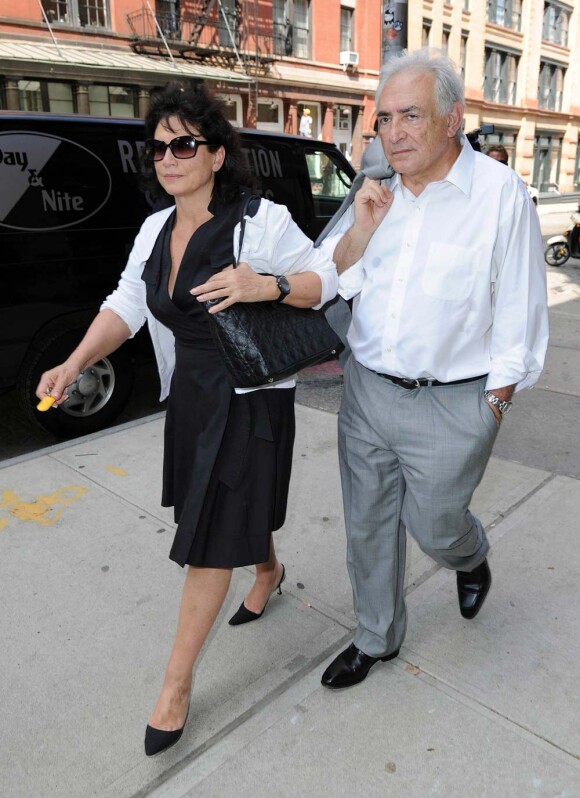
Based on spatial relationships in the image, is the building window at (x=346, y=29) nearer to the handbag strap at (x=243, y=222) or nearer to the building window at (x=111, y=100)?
the building window at (x=111, y=100)

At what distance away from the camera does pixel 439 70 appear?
2057 mm

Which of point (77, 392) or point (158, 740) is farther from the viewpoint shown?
point (77, 392)

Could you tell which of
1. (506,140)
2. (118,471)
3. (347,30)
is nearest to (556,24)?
(506,140)

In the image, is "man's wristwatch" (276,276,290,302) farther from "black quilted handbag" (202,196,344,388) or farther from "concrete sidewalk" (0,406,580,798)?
"concrete sidewalk" (0,406,580,798)

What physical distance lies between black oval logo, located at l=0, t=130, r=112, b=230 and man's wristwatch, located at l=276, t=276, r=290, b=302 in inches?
117

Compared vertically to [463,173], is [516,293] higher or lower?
lower

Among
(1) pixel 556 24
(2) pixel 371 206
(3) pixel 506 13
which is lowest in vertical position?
(2) pixel 371 206

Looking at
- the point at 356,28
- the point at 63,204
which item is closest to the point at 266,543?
the point at 63,204

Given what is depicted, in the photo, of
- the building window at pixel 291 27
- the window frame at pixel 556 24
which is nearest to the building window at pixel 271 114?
the building window at pixel 291 27

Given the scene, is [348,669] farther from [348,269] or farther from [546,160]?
[546,160]

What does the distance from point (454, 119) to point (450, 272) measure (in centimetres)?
45

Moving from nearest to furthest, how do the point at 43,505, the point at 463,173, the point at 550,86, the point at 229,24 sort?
the point at 463,173 < the point at 43,505 < the point at 229,24 < the point at 550,86

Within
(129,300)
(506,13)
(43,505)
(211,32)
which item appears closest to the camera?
(129,300)

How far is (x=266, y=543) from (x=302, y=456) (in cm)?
214
